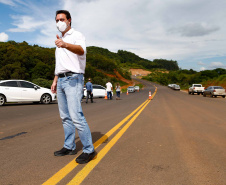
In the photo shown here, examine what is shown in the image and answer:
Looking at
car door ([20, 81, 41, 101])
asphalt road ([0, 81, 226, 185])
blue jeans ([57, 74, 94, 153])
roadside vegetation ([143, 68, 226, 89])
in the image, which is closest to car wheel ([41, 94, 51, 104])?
car door ([20, 81, 41, 101])

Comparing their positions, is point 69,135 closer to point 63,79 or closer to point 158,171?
point 63,79

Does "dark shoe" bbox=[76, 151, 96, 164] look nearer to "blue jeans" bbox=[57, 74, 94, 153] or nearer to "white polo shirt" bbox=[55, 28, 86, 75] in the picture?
"blue jeans" bbox=[57, 74, 94, 153]

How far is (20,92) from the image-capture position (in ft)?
45.8

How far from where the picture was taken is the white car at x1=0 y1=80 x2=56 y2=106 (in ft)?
44.1

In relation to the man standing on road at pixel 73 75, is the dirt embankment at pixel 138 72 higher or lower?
higher

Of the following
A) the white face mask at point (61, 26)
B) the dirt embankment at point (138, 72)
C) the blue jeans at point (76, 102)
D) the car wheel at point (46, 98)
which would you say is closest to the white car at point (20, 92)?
the car wheel at point (46, 98)

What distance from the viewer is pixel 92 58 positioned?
93375mm

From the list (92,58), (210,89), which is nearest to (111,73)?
(92,58)

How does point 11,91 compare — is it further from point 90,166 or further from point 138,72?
point 138,72

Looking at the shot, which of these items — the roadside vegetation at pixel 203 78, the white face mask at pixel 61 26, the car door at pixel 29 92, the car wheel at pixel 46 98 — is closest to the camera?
the white face mask at pixel 61 26

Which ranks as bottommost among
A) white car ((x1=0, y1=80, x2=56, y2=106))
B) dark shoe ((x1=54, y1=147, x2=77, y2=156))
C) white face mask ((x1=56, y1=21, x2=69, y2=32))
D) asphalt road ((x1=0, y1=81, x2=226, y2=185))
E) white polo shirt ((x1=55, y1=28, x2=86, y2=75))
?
asphalt road ((x1=0, y1=81, x2=226, y2=185))

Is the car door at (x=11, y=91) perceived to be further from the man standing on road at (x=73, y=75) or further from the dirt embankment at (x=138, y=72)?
the dirt embankment at (x=138, y=72)

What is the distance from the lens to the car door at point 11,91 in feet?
44.2

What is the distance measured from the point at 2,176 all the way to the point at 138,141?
8.91 feet
